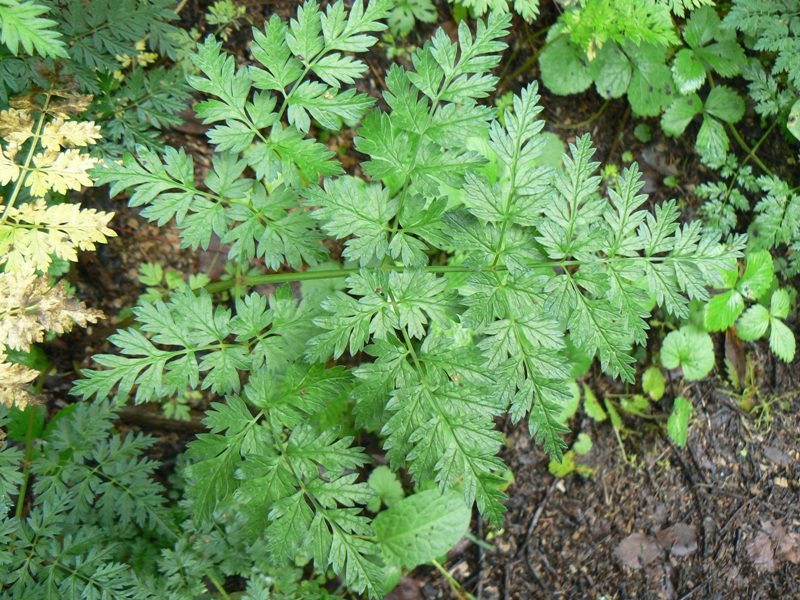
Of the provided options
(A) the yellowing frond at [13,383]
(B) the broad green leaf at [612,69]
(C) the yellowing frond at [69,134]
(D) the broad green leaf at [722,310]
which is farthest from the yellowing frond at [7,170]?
(D) the broad green leaf at [722,310]

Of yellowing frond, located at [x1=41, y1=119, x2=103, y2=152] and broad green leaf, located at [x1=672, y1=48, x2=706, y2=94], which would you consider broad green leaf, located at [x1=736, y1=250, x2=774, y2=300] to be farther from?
yellowing frond, located at [x1=41, y1=119, x2=103, y2=152]

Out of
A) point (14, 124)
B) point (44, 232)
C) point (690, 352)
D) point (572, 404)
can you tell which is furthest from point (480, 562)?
point (14, 124)

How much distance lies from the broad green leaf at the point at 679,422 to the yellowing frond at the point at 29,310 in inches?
113

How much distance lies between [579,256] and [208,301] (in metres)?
1.23

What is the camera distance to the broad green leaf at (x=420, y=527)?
2.76 m

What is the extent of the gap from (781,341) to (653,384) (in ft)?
2.38

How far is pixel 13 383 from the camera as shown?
1724mm

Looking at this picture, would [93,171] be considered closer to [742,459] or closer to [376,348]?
[376,348]

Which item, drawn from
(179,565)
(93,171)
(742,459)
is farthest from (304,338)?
(742,459)

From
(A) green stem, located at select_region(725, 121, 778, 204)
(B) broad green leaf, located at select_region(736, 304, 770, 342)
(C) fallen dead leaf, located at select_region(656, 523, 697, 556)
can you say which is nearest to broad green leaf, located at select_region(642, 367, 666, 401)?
(B) broad green leaf, located at select_region(736, 304, 770, 342)

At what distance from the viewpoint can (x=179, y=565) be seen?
2283mm

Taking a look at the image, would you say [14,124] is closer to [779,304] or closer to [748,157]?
[748,157]

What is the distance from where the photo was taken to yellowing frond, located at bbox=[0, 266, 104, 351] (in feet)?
5.62

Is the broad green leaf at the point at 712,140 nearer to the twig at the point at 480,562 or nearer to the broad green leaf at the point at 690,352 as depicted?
the broad green leaf at the point at 690,352
